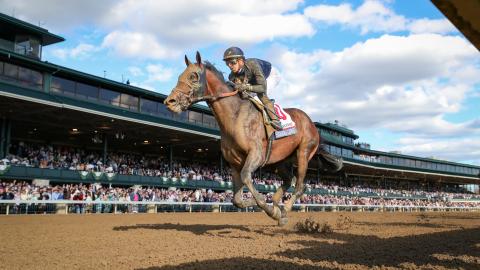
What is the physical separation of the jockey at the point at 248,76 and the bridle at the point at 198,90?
1.08 ft

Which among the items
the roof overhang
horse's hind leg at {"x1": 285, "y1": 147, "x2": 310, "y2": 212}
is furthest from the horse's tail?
the roof overhang

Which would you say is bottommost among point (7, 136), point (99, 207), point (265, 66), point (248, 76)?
point (99, 207)

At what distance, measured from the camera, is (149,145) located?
143 ft

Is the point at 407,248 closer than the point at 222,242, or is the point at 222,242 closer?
the point at 407,248

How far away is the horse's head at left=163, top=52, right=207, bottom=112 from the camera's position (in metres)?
7.40

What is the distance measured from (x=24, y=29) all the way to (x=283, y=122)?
29883 mm

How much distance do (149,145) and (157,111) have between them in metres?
5.53

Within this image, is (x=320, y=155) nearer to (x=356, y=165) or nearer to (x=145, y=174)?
(x=145, y=174)

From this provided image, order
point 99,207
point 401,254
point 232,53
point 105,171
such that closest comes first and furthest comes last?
1. point 401,254
2. point 232,53
3. point 99,207
4. point 105,171

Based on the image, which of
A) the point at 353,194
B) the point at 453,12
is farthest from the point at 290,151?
the point at 353,194

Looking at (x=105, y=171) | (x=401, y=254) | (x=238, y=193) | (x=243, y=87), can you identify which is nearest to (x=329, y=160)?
(x=238, y=193)

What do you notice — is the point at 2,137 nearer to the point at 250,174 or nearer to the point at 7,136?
the point at 7,136

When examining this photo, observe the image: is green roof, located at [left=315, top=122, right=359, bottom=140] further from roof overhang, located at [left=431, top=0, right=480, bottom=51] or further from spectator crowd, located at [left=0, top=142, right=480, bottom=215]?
roof overhang, located at [left=431, top=0, right=480, bottom=51]

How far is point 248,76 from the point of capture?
27.1 feet
